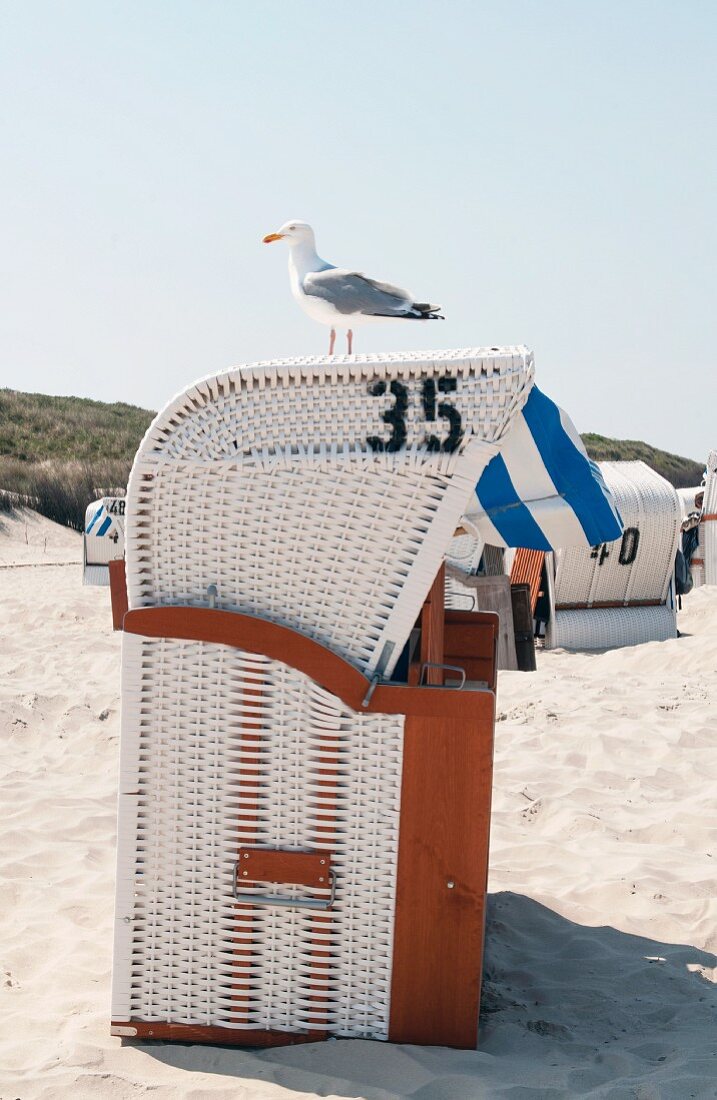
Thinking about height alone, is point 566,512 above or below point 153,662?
above

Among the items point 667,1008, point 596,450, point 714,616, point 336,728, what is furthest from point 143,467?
point 596,450

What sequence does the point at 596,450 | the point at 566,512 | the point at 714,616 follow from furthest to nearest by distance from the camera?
the point at 596,450 < the point at 714,616 < the point at 566,512

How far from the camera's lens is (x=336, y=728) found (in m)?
2.81

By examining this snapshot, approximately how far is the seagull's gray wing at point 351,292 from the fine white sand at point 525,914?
2404 millimetres

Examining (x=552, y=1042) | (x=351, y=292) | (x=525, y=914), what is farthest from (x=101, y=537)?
(x=552, y=1042)

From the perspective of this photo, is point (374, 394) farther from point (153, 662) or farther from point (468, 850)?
point (468, 850)

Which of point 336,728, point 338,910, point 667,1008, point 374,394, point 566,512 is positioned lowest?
point 667,1008

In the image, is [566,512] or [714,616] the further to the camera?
[714,616]

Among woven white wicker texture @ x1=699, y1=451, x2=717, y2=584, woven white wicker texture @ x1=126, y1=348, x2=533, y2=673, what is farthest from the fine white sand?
woven white wicker texture @ x1=699, y1=451, x2=717, y2=584

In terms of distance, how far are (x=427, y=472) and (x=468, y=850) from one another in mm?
999

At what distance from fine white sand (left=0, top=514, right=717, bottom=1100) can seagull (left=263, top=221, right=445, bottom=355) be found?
231 cm

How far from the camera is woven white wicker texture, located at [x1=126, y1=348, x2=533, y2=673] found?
278cm

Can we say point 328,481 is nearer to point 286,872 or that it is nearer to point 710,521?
point 286,872

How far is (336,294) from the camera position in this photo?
440 centimetres
